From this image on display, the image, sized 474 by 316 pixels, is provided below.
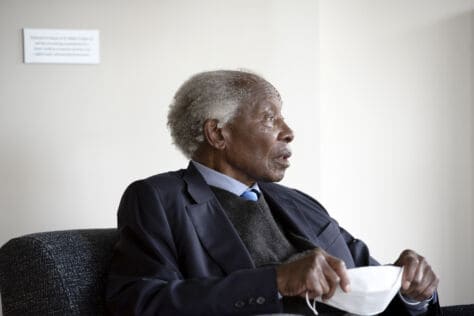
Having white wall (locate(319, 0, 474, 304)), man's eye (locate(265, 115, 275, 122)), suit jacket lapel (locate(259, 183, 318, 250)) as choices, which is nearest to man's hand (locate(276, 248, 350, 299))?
suit jacket lapel (locate(259, 183, 318, 250))

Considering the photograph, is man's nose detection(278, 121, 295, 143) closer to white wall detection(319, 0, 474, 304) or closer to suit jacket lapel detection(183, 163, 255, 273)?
suit jacket lapel detection(183, 163, 255, 273)

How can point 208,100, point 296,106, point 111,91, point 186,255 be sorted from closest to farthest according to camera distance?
point 186,255 → point 208,100 → point 111,91 → point 296,106

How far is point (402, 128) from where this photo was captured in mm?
3285

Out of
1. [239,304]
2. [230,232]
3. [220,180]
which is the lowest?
[239,304]

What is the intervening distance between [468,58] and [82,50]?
73.7 inches

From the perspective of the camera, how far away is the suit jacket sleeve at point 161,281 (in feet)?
5.00

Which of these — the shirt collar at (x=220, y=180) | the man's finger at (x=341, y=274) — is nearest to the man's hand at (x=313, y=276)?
the man's finger at (x=341, y=274)

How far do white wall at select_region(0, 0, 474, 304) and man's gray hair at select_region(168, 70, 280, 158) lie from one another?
75 cm

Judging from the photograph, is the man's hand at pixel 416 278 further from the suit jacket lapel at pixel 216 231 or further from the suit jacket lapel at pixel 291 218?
the suit jacket lapel at pixel 216 231

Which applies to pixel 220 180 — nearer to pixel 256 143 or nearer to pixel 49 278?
pixel 256 143

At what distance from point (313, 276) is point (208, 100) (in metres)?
0.70

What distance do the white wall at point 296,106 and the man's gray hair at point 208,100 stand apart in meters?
0.75

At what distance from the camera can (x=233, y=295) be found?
5.01ft

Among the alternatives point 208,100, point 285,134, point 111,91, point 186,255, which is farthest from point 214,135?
point 111,91
